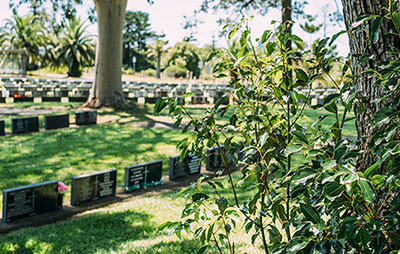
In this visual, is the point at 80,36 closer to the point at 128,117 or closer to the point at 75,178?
the point at 128,117

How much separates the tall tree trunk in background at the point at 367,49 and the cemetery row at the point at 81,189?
290 cm

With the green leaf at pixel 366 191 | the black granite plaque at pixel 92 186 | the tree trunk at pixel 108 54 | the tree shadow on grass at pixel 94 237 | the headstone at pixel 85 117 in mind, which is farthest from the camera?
the tree trunk at pixel 108 54

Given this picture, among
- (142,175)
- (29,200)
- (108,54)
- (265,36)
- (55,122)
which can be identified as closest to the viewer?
(265,36)

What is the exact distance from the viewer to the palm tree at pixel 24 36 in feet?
170

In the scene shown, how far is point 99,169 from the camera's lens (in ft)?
29.3

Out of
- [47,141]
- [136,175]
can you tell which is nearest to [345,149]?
[136,175]

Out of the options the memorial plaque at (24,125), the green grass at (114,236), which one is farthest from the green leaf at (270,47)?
the memorial plaque at (24,125)

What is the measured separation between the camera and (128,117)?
15570mm

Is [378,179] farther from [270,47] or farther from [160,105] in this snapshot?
[160,105]

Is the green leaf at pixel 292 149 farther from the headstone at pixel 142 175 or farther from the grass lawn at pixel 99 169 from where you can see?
the headstone at pixel 142 175

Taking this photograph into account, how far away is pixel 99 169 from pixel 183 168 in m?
1.99

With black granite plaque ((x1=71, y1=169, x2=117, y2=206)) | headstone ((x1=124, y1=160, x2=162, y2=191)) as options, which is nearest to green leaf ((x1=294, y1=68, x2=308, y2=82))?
black granite plaque ((x1=71, y1=169, x2=117, y2=206))

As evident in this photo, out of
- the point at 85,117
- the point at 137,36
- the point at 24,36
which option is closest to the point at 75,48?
the point at 24,36

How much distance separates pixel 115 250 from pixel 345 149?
352 centimetres
